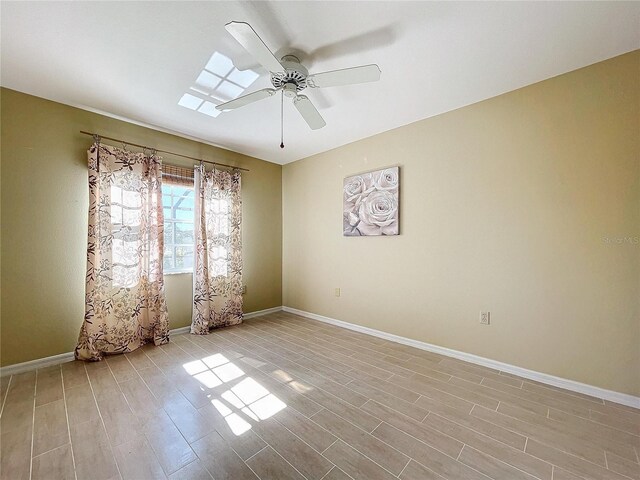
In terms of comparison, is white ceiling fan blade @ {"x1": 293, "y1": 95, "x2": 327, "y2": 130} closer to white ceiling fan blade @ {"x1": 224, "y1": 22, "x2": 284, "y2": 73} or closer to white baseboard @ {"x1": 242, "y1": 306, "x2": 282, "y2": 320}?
white ceiling fan blade @ {"x1": 224, "y1": 22, "x2": 284, "y2": 73}

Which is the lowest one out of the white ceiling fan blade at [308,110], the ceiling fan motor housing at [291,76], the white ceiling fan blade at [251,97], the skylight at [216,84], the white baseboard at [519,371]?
the white baseboard at [519,371]

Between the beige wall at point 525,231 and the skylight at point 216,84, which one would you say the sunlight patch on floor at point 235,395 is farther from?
the skylight at point 216,84

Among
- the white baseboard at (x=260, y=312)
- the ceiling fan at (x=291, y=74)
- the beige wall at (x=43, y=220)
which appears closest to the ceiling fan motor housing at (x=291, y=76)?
the ceiling fan at (x=291, y=74)

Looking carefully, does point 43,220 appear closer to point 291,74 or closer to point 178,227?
point 178,227

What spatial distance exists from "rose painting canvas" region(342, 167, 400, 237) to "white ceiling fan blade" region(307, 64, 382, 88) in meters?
1.53

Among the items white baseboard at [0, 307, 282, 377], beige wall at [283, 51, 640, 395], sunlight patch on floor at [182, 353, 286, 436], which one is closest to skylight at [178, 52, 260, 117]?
beige wall at [283, 51, 640, 395]

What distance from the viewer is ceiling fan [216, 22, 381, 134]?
4.79 feet

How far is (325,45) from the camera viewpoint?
183 centimetres

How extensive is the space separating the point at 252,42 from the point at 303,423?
2.35 m

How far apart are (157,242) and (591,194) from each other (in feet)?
13.8

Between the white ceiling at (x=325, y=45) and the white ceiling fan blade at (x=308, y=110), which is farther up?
the white ceiling at (x=325, y=45)

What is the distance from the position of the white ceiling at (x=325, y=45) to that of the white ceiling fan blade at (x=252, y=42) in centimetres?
23

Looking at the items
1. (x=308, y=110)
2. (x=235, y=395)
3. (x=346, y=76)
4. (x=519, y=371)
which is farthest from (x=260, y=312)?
(x=346, y=76)

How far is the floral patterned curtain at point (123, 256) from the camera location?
265 centimetres
